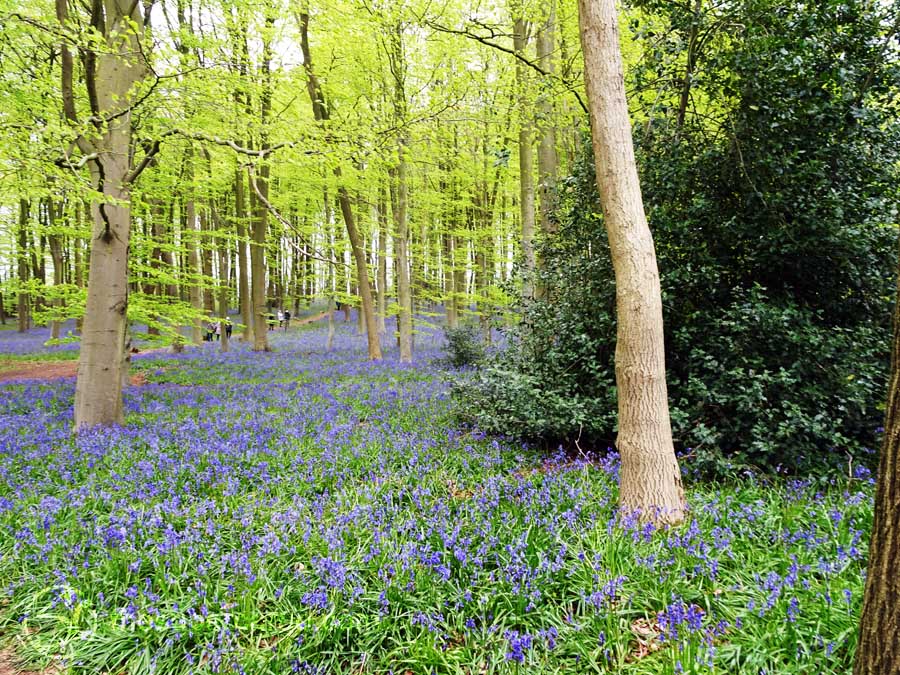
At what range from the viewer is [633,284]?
12.1 feet

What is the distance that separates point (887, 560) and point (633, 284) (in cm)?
241

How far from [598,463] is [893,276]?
12.5 feet

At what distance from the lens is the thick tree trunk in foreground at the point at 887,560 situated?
154 centimetres

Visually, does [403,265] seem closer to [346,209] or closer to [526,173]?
[346,209]

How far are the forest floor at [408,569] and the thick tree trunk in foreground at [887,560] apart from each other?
854 millimetres

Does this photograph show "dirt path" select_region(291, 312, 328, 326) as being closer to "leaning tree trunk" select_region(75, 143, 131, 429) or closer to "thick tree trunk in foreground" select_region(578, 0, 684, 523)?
"leaning tree trunk" select_region(75, 143, 131, 429)

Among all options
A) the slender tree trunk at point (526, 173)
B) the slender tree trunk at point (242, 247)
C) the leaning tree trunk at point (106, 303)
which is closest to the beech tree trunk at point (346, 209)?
the slender tree trunk at point (242, 247)

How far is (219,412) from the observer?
819 centimetres

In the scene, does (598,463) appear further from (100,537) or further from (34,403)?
(34,403)

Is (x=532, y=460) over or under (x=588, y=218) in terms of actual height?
under

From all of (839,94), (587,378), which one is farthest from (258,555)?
(839,94)

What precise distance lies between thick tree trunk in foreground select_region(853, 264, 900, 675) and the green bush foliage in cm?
338

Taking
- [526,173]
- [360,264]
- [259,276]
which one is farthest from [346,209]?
[526,173]

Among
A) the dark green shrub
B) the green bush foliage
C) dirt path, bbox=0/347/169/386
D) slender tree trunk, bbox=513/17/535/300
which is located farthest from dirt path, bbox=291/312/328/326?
the green bush foliage
